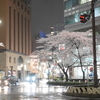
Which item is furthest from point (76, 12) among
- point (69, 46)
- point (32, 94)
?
point (32, 94)

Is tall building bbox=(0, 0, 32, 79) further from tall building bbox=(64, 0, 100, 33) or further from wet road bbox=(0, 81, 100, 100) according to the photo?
wet road bbox=(0, 81, 100, 100)

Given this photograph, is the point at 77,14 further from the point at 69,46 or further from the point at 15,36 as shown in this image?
the point at 15,36

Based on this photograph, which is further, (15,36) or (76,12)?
(15,36)

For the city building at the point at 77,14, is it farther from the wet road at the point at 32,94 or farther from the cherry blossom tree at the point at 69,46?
the wet road at the point at 32,94

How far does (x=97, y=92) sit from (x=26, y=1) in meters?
77.8

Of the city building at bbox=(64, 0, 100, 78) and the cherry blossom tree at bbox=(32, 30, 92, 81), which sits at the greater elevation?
the city building at bbox=(64, 0, 100, 78)

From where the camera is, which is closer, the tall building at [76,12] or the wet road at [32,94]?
the wet road at [32,94]

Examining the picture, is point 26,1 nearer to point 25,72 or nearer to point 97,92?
point 25,72

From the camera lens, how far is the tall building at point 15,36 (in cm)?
7200

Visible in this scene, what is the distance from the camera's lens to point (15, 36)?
7950cm

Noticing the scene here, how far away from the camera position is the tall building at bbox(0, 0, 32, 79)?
72.0 metres

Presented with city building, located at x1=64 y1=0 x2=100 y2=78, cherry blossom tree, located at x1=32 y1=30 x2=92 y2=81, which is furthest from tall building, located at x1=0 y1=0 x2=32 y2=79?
cherry blossom tree, located at x1=32 y1=30 x2=92 y2=81

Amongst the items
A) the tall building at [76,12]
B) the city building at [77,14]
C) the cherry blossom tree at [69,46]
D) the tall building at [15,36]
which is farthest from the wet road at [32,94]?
the tall building at [15,36]

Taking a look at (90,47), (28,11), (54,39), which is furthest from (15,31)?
(90,47)
